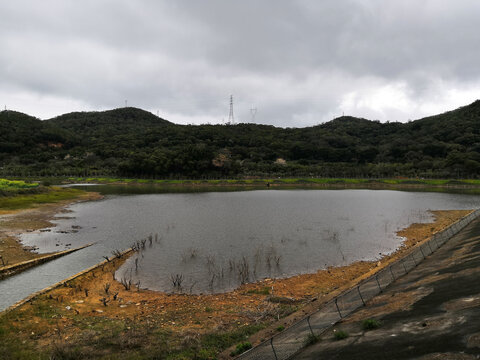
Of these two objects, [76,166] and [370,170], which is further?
[76,166]

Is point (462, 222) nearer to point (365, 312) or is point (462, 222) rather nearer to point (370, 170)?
point (365, 312)

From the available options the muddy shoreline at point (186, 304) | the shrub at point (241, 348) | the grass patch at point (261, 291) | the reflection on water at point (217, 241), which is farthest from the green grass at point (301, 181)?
the shrub at point (241, 348)

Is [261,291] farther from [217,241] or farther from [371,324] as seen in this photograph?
[217,241]

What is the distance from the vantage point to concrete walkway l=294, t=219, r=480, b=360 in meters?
7.99

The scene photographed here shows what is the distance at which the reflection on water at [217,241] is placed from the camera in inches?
861

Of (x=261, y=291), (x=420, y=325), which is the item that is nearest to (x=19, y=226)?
(x=261, y=291)

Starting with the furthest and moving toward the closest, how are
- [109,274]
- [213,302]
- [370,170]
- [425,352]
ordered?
[370,170] → [109,274] → [213,302] → [425,352]

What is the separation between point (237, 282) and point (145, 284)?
6071 mm

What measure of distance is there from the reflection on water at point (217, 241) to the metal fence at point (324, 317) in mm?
6318

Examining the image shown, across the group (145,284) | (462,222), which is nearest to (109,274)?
(145,284)

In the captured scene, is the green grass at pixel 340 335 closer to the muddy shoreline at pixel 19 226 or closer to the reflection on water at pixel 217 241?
the reflection on water at pixel 217 241

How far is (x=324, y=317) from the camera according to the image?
12844 mm

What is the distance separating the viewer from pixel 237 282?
802 inches

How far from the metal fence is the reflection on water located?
632 centimetres
